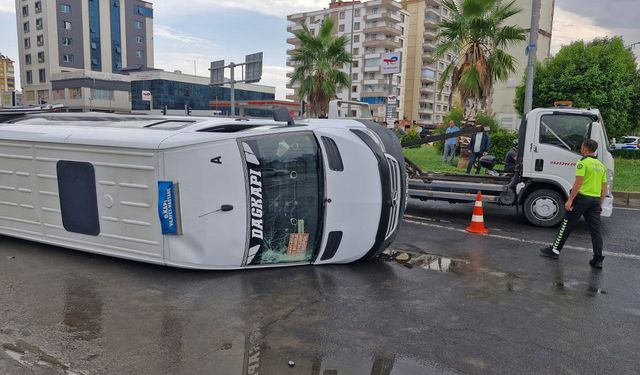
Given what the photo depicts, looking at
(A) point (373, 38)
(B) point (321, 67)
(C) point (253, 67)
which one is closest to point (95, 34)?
(A) point (373, 38)

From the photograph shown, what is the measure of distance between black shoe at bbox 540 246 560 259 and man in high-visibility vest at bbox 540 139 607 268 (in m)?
0.32

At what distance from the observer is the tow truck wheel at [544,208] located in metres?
7.95

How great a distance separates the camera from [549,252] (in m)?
6.28

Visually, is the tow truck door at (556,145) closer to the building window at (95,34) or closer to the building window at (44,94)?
the building window at (44,94)

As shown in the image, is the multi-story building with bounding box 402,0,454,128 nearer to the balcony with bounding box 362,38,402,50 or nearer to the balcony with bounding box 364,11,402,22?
the balcony with bounding box 362,38,402,50

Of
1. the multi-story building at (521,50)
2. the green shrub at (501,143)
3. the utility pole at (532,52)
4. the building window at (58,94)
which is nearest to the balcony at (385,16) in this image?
the multi-story building at (521,50)

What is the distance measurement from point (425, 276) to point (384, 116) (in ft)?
41.8

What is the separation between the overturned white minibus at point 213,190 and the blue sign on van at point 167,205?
0.4 inches

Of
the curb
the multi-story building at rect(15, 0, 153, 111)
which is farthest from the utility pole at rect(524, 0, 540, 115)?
the multi-story building at rect(15, 0, 153, 111)

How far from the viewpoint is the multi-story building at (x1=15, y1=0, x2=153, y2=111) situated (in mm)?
69312

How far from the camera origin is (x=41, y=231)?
5785 mm

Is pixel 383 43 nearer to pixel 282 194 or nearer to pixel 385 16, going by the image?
pixel 385 16

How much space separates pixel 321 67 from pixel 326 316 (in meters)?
19.1

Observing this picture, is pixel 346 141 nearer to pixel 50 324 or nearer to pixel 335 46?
pixel 50 324
